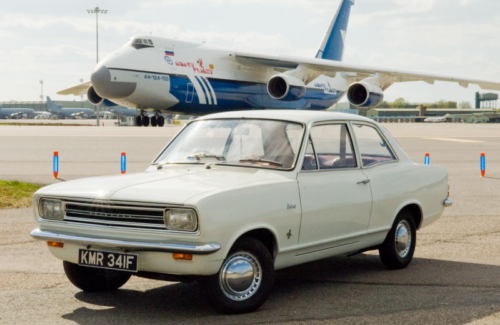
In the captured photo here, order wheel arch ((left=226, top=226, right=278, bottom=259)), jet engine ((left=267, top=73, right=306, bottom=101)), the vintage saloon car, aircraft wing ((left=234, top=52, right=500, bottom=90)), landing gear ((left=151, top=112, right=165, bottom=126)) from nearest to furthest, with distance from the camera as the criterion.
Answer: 1. the vintage saloon car
2. wheel arch ((left=226, top=226, right=278, bottom=259))
3. jet engine ((left=267, top=73, right=306, bottom=101))
4. aircraft wing ((left=234, top=52, right=500, bottom=90))
5. landing gear ((left=151, top=112, right=165, bottom=126))

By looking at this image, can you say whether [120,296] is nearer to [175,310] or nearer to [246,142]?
[175,310]

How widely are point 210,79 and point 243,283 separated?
3041cm

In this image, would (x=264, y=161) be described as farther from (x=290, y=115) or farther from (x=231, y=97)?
(x=231, y=97)

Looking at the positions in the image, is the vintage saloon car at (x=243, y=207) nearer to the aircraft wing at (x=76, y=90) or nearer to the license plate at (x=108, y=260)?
the license plate at (x=108, y=260)

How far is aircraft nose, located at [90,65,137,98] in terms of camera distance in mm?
32125

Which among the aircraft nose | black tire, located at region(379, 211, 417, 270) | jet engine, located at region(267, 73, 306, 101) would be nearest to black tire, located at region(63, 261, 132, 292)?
black tire, located at region(379, 211, 417, 270)

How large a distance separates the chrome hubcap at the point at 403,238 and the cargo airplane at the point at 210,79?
26611 millimetres

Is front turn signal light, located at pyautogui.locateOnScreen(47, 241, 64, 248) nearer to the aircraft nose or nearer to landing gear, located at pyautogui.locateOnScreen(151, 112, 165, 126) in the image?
the aircraft nose

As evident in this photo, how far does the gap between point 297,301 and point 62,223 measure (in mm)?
1935

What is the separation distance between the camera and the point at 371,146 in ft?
23.6

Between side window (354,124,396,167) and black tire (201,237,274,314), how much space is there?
195cm

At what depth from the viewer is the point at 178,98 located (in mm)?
33844

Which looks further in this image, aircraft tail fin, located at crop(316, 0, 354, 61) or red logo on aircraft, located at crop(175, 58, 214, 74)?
aircraft tail fin, located at crop(316, 0, 354, 61)

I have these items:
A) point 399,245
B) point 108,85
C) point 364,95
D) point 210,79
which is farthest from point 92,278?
point 210,79
